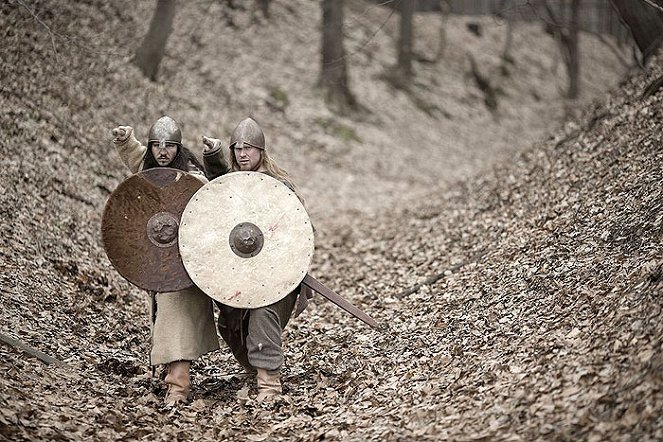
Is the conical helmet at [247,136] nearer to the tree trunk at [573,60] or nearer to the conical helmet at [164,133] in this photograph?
the conical helmet at [164,133]

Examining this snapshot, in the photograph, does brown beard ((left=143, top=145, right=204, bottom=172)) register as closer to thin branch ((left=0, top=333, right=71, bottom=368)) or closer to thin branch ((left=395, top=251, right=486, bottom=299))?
thin branch ((left=0, top=333, right=71, bottom=368))

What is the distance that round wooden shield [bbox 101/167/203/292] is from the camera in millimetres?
5336

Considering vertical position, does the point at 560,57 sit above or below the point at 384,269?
below

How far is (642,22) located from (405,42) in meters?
10.4

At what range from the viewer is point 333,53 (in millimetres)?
17047

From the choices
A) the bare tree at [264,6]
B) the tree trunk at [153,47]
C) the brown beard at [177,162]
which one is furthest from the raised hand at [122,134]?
the bare tree at [264,6]

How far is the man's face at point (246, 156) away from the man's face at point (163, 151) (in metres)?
0.47

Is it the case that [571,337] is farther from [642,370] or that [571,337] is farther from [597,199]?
[597,199]

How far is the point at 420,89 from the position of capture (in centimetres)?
2083

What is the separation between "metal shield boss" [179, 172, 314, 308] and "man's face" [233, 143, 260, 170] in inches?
8.5

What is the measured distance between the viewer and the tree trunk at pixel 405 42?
20.0m

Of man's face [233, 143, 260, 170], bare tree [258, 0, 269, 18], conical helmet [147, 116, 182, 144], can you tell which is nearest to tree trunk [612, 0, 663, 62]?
man's face [233, 143, 260, 170]

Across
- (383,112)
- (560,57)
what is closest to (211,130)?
(383,112)

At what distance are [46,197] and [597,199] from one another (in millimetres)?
5754
